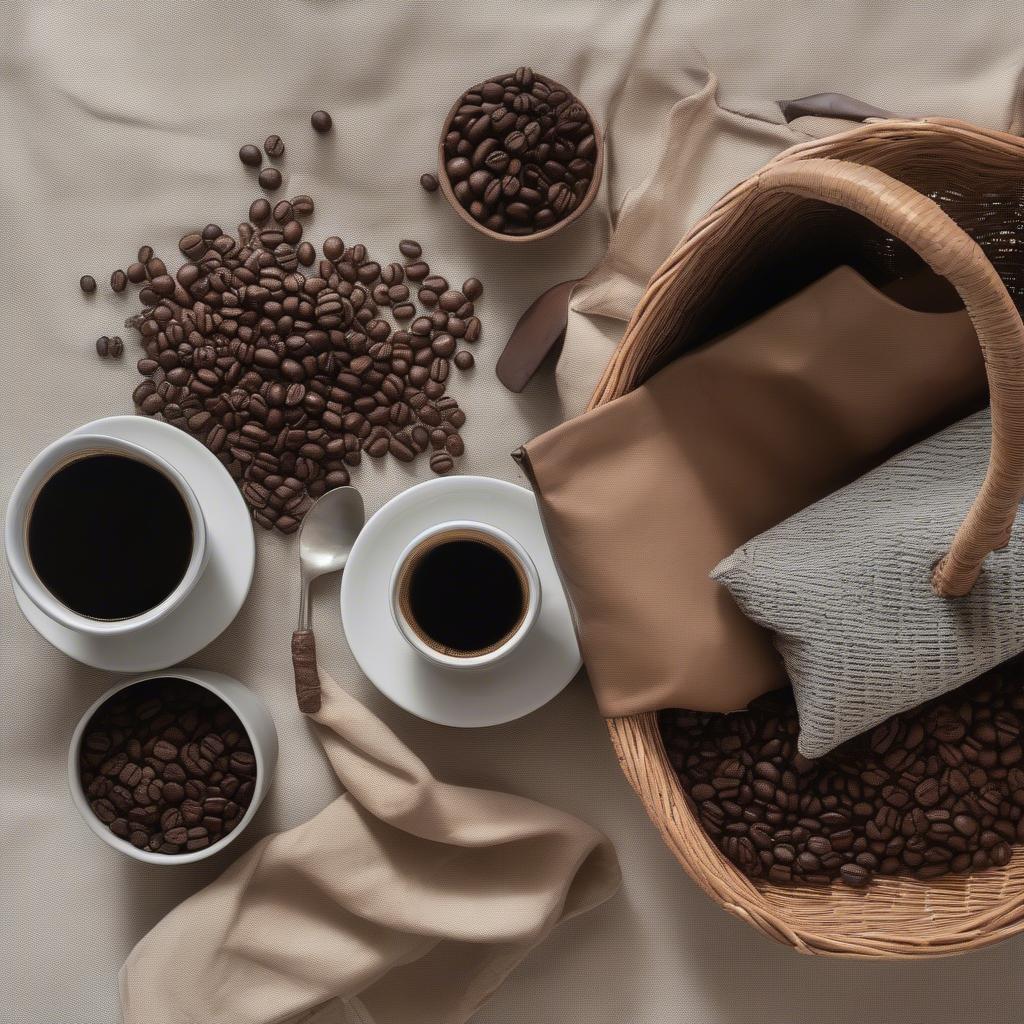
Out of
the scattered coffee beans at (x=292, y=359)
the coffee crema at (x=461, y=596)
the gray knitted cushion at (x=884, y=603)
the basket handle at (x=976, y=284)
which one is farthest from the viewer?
the scattered coffee beans at (x=292, y=359)

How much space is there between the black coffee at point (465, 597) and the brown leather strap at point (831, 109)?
2.06ft

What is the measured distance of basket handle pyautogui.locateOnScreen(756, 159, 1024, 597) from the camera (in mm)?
685

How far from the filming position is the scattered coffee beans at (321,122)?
122 cm

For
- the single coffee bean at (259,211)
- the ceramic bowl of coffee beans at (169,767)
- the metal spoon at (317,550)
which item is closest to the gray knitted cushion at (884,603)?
the metal spoon at (317,550)

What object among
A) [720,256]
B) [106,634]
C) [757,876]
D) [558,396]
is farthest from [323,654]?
[720,256]

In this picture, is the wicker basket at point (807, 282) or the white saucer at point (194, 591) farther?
the white saucer at point (194, 591)

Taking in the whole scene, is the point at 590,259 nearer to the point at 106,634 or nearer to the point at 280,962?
the point at 106,634

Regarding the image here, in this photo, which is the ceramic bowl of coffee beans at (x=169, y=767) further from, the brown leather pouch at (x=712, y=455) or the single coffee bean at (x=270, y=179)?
the single coffee bean at (x=270, y=179)

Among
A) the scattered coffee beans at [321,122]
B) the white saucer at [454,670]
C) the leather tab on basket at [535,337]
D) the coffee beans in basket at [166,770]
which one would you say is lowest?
the coffee beans in basket at [166,770]

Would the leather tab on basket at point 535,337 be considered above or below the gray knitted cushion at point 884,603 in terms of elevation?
above

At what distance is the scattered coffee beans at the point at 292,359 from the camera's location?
3.93ft

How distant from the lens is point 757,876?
→ 1.03 m

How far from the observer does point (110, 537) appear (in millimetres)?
1065

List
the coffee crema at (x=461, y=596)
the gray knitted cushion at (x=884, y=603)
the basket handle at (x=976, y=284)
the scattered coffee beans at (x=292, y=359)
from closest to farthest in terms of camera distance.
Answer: the basket handle at (x=976, y=284) → the gray knitted cushion at (x=884, y=603) → the coffee crema at (x=461, y=596) → the scattered coffee beans at (x=292, y=359)
